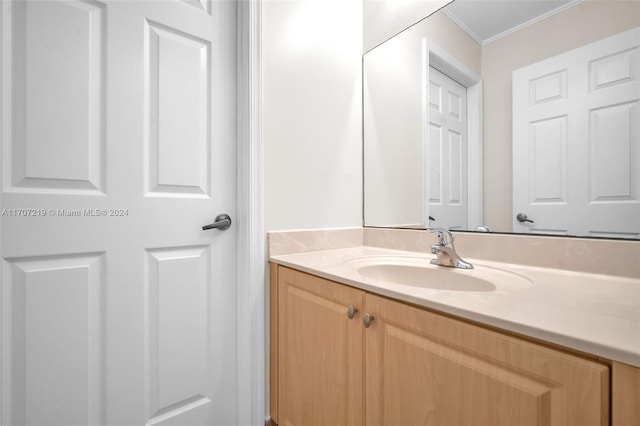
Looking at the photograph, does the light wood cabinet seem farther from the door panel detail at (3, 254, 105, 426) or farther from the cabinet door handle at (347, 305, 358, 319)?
the door panel detail at (3, 254, 105, 426)

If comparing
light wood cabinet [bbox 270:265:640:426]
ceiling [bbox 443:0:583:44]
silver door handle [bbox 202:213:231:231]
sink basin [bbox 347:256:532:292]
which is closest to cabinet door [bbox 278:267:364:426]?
light wood cabinet [bbox 270:265:640:426]

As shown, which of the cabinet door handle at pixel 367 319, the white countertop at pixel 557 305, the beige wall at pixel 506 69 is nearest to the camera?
the white countertop at pixel 557 305

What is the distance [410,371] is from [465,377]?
0.13m

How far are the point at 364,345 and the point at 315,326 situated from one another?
0.21 metres

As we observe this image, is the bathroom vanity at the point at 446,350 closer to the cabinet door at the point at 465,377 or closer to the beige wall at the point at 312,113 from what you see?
the cabinet door at the point at 465,377

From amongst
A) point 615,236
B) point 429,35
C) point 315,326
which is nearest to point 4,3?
point 315,326

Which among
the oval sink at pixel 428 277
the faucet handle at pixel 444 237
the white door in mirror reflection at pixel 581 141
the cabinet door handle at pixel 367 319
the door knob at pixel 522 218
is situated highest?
the white door in mirror reflection at pixel 581 141

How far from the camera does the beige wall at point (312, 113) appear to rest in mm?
1173

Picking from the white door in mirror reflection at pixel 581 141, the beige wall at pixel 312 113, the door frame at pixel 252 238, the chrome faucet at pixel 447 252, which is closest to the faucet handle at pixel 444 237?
the chrome faucet at pixel 447 252

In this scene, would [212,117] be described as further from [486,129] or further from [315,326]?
[486,129]

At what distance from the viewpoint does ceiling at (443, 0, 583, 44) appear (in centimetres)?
96

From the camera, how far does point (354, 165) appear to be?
1487 mm

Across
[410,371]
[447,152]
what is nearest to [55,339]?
[410,371]

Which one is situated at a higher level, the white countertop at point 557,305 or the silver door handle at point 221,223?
the silver door handle at point 221,223
